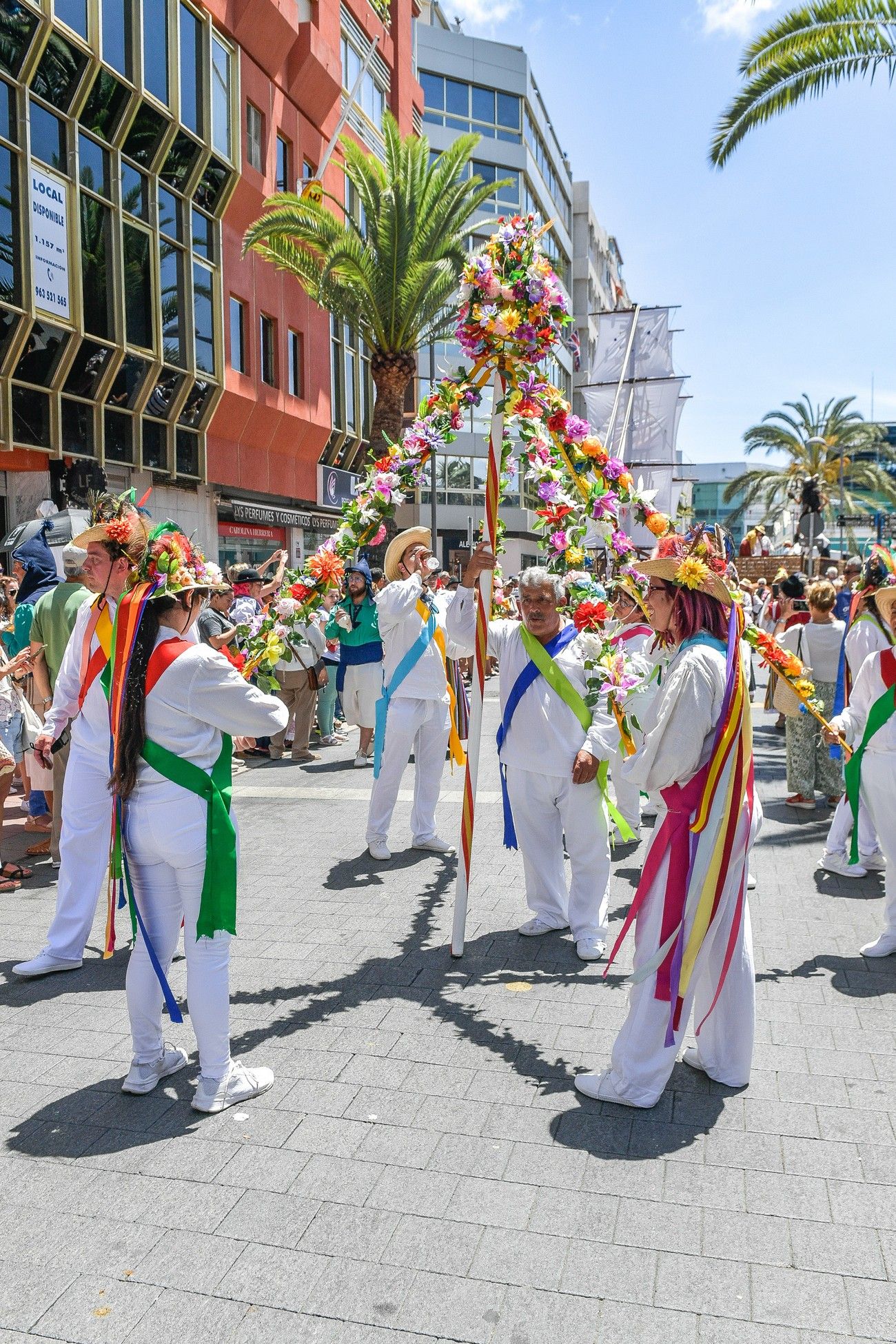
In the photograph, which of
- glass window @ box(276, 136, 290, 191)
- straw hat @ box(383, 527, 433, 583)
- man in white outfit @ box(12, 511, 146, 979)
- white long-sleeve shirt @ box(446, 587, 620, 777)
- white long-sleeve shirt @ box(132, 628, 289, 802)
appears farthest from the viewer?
glass window @ box(276, 136, 290, 191)

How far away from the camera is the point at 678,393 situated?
4644 cm

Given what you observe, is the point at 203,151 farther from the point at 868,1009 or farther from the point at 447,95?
the point at 447,95

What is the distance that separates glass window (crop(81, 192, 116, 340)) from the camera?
53.6ft

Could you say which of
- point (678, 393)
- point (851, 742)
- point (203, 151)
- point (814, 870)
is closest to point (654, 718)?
point (851, 742)

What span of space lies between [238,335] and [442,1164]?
68.2 feet

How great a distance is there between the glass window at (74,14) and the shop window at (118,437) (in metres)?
5.45

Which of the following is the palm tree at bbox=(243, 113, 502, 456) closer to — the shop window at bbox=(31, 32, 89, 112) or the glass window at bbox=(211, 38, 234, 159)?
the glass window at bbox=(211, 38, 234, 159)

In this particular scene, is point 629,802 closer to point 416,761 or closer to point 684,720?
point 416,761

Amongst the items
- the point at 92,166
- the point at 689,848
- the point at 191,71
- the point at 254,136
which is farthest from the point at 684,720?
the point at 254,136

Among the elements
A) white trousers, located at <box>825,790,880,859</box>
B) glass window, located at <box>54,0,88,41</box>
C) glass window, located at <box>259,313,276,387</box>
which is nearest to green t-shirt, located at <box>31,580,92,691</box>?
white trousers, located at <box>825,790,880,859</box>

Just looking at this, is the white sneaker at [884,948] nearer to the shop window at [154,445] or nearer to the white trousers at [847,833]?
the white trousers at [847,833]

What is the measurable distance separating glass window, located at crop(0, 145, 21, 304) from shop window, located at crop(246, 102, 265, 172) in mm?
7888

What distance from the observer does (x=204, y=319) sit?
20.1m

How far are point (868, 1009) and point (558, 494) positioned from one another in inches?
116
